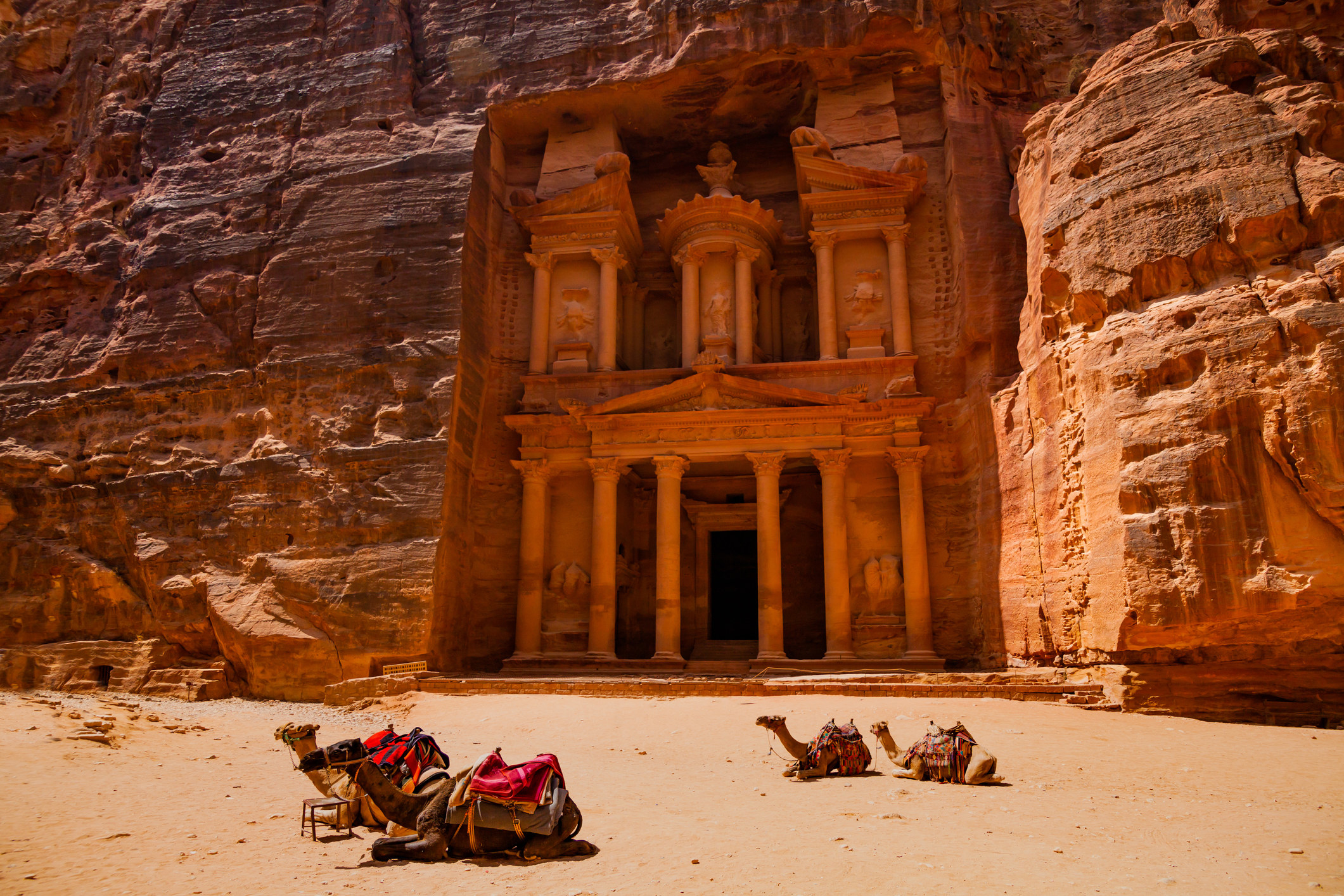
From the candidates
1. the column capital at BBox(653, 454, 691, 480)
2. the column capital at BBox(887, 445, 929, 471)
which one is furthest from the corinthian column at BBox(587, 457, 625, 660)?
the column capital at BBox(887, 445, 929, 471)

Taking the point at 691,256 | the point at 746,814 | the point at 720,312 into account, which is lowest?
the point at 746,814

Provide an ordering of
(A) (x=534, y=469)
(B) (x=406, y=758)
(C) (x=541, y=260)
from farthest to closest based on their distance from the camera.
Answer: (C) (x=541, y=260) < (A) (x=534, y=469) < (B) (x=406, y=758)

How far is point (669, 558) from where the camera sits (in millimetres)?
19391

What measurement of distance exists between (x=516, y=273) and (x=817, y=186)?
782cm

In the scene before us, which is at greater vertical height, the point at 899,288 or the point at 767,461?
the point at 899,288

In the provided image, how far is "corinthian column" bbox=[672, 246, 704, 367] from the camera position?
21.5 m

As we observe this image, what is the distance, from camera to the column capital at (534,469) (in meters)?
20.4

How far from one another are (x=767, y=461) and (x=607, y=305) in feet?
18.9

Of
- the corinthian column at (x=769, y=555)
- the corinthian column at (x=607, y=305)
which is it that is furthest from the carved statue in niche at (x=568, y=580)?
the corinthian column at (x=607, y=305)

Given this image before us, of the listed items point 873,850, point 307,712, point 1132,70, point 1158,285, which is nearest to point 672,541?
point 307,712

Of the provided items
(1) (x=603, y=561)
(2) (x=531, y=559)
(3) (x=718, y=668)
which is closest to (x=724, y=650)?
(3) (x=718, y=668)

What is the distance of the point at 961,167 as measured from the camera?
20.5 m

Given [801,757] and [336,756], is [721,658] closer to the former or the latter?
[801,757]

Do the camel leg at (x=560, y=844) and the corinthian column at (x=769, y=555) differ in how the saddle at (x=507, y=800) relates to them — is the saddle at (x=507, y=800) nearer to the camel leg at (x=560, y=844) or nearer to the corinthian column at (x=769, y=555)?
the camel leg at (x=560, y=844)
